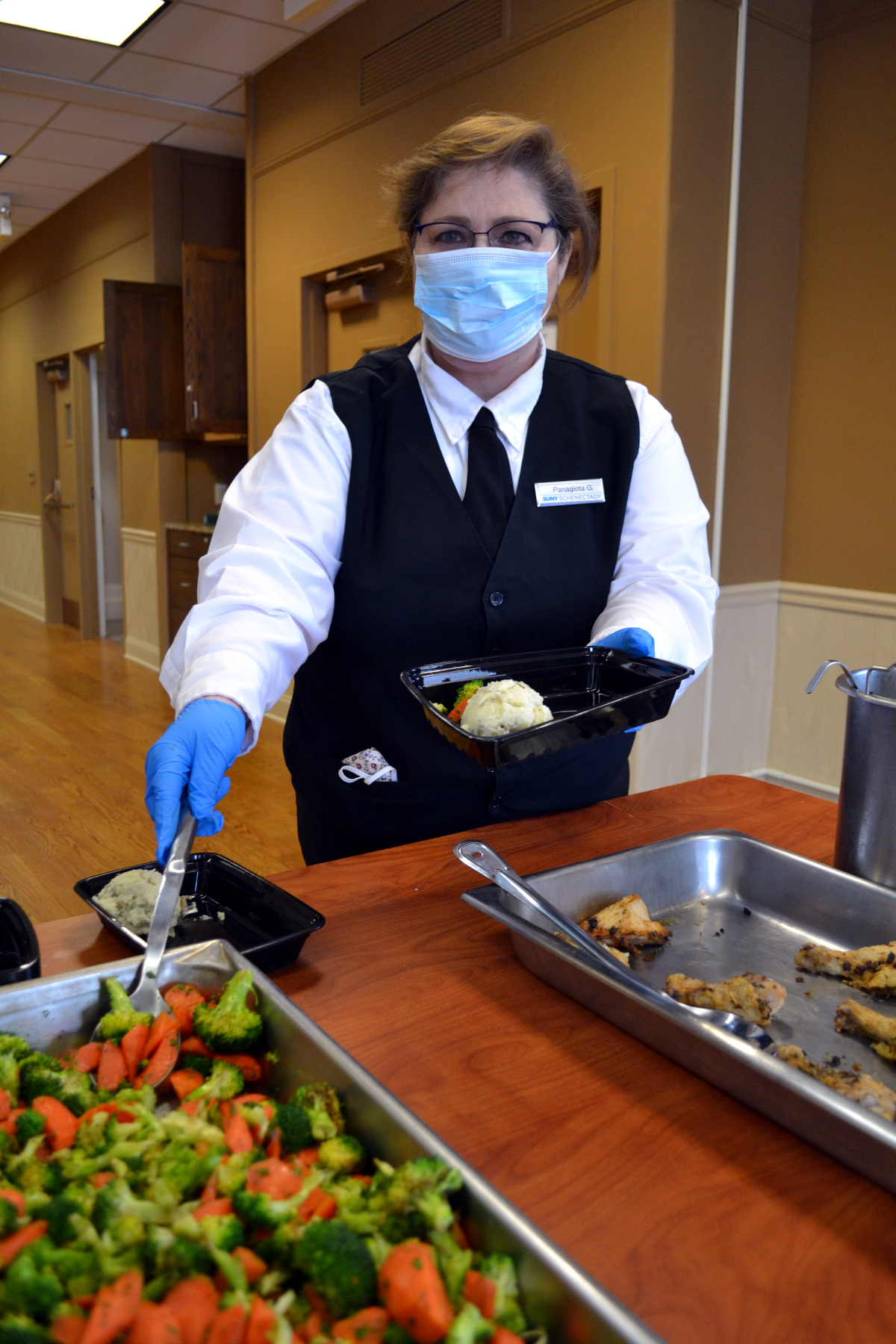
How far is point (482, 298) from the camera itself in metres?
1.56

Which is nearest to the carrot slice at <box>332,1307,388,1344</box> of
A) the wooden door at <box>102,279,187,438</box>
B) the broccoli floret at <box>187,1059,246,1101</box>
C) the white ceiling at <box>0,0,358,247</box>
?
the broccoli floret at <box>187,1059,246,1101</box>

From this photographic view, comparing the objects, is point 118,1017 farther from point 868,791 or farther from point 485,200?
point 485,200

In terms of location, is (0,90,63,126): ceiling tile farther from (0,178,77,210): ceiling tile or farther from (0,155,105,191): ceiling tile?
(0,178,77,210): ceiling tile

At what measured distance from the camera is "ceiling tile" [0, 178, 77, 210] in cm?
698

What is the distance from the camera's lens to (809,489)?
356 centimetres

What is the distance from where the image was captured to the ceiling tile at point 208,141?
5773mm

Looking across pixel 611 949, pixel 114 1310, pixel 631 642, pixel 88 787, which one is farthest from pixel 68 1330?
pixel 88 787

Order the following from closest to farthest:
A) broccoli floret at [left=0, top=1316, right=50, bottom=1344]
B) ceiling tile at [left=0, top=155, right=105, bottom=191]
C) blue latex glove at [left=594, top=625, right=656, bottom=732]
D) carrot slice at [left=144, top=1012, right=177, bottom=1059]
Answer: broccoli floret at [left=0, top=1316, right=50, bottom=1344], carrot slice at [left=144, top=1012, right=177, bottom=1059], blue latex glove at [left=594, top=625, right=656, bottom=732], ceiling tile at [left=0, top=155, right=105, bottom=191]

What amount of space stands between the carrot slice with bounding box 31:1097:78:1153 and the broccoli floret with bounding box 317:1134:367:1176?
18 centimetres

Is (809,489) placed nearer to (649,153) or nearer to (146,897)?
(649,153)

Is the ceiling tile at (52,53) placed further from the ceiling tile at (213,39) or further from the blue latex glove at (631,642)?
the blue latex glove at (631,642)

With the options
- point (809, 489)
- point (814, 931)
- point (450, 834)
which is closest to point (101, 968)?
point (450, 834)

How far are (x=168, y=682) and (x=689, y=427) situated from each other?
2456mm

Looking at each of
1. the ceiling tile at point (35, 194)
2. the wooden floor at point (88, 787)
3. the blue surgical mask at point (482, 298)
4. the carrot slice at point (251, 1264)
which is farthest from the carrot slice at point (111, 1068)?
the ceiling tile at point (35, 194)
